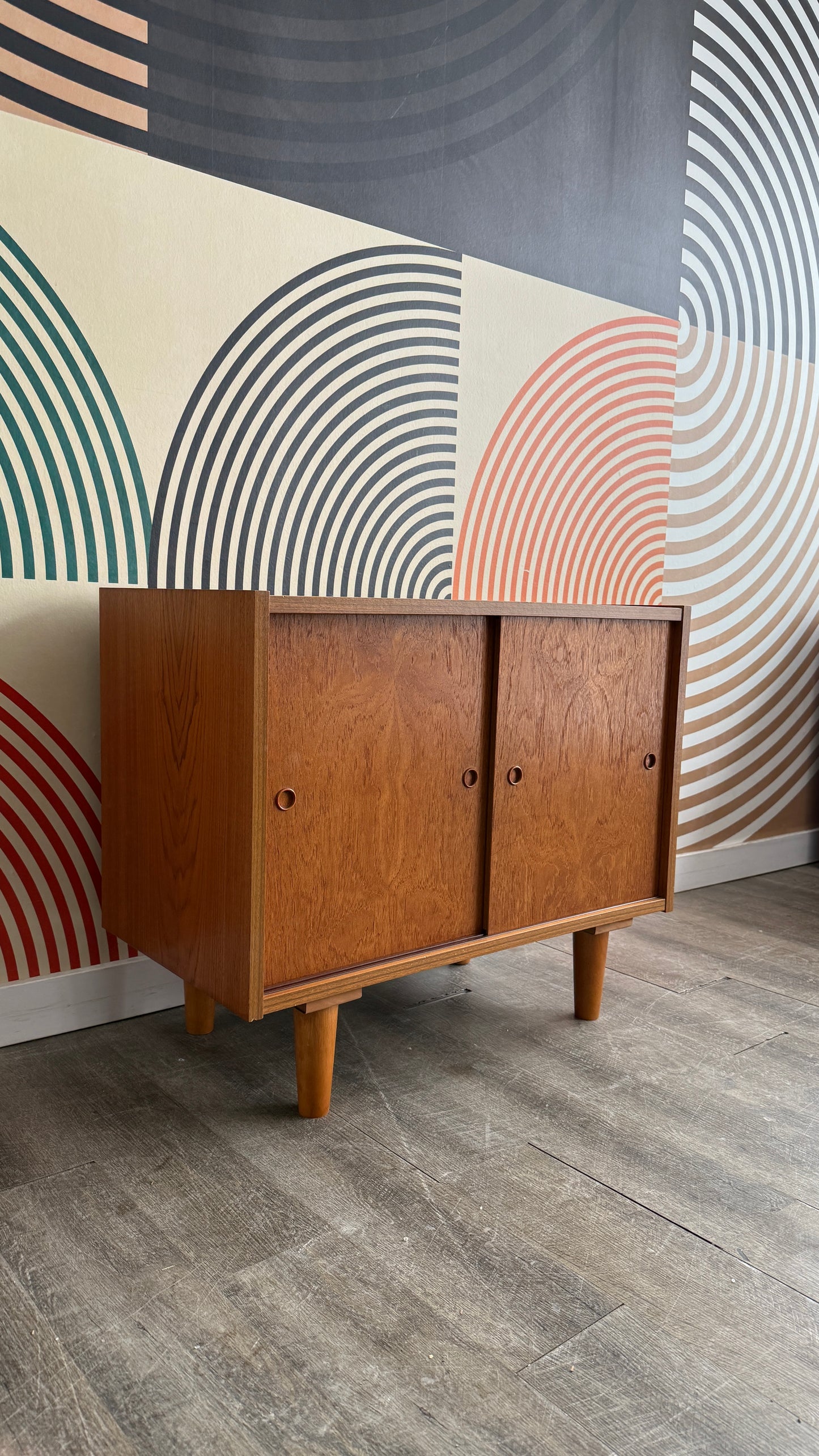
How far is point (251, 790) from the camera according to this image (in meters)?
1.33

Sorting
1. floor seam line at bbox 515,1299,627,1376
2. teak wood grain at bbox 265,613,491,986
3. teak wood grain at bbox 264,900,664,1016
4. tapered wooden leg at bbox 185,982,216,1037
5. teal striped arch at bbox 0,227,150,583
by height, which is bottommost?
floor seam line at bbox 515,1299,627,1376

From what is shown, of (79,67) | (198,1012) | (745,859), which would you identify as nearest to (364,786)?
(198,1012)

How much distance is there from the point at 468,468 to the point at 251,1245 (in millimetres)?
1620

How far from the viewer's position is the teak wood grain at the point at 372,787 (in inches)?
55.1

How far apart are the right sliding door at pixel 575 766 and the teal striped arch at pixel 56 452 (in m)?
0.68

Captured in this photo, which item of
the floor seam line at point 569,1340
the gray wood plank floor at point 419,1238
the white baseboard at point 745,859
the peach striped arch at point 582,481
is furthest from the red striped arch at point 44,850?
the white baseboard at point 745,859

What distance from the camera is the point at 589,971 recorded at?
190 centimetres

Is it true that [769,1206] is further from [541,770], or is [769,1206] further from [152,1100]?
[152,1100]

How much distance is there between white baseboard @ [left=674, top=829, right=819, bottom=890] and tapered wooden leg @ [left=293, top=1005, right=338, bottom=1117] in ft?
4.82

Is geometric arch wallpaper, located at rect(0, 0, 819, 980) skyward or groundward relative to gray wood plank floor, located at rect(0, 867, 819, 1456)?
skyward

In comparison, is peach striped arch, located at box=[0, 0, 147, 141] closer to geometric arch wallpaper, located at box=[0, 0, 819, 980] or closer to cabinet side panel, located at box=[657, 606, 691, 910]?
geometric arch wallpaper, located at box=[0, 0, 819, 980]

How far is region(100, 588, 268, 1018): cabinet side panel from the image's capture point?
135 cm

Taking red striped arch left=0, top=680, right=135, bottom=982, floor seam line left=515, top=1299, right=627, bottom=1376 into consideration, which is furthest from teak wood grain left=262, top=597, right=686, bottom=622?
floor seam line left=515, top=1299, right=627, bottom=1376

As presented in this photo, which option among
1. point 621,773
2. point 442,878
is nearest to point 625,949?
point 621,773
